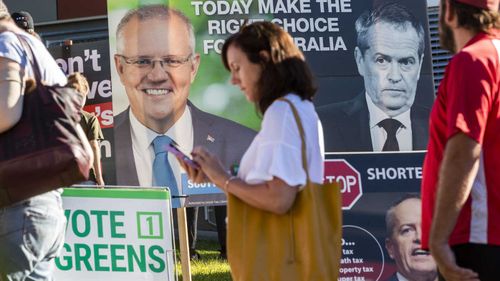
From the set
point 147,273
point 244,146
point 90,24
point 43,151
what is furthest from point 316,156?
point 90,24

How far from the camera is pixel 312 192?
10.6ft

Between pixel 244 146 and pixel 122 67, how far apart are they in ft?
3.79

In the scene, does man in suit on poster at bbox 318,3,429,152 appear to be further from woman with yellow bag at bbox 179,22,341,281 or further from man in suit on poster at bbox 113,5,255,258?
woman with yellow bag at bbox 179,22,341,281

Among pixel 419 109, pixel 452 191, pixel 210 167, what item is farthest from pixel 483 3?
pixel 419 109

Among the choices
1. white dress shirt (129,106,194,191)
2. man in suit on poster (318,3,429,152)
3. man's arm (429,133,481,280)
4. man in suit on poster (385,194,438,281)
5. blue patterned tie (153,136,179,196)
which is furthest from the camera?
man in suit on poster (318,3,429,152)

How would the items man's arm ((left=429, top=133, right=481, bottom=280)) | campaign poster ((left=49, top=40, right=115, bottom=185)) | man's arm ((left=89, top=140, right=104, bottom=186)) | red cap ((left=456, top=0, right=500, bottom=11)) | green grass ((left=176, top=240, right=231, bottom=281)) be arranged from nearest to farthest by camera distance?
man's arm ((left=429, top=133, right=481, bottom=280)) → red cap ((left=456, top=0, right=500, bottom=11)) → green grass ((left=176, top=240, right=231, bottom=281)) → man's arm ((left=89, top=140, right=104, bottom=186)) → campaign poster ((left=49, top=40, right=115, bottom=185))

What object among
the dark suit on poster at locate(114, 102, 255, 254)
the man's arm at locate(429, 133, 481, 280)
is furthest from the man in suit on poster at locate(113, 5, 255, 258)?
the man's arm at locate(429, 133, 481, 280)

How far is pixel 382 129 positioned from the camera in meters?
7.73

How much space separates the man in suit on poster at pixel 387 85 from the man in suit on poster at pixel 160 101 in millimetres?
889

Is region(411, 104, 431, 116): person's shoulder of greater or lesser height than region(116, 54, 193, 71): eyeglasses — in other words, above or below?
below

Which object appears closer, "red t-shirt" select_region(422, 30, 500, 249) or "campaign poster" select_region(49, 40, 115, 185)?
"red t-shirt" select_region(422, 30, 500, 249)

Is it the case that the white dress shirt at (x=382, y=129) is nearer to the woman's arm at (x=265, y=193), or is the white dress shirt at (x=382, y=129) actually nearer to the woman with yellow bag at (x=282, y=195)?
the woman with yellow bag at (x=282, y=195)

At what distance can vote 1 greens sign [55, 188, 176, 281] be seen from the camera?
233 inches

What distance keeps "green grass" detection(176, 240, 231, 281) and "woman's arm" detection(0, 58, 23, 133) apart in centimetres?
433
